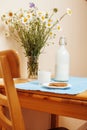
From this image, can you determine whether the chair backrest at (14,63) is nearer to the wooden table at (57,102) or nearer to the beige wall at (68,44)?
the beige wall at (68,44)

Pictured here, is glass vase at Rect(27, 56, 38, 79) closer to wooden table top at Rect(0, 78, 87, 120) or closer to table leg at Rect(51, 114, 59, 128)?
wooden table top at Rect(0, 78, 87, 120)

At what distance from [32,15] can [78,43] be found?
4.20 ft

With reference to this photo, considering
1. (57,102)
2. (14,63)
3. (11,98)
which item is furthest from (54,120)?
(11,98)

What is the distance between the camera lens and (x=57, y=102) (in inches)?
36.9

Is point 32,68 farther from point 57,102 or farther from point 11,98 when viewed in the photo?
point 11,98

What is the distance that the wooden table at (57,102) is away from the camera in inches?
34.9

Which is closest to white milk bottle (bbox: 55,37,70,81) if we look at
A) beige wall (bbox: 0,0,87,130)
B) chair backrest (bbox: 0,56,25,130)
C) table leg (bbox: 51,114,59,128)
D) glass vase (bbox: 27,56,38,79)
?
glass vase (bbox: 27,56,38,79)

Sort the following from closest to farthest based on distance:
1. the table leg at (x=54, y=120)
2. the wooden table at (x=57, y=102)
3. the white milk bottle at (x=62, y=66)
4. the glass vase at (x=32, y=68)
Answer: the wooden table at (x=57, y=102)
the white milk bottle at (x=62, y=66)
the glass vase at (x=32, y=68)
the table leg at (x=54, y=120)

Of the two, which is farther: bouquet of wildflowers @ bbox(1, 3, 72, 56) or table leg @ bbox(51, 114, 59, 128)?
table leg @ bbox(51, 114, 59, 128)

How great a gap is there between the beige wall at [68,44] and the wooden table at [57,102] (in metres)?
0.70

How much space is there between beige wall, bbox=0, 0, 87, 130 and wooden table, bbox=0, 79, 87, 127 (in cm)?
70

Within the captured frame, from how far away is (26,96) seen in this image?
105cm

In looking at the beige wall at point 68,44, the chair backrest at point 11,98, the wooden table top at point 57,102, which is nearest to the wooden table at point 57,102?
the wooden table top at point 57,102

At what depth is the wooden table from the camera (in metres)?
0.89
